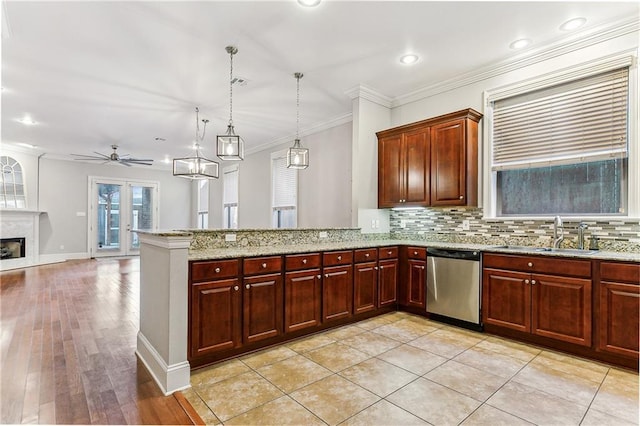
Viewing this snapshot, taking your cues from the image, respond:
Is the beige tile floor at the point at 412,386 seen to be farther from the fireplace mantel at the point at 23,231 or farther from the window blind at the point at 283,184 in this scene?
the fireplace mantel at the point at 23,231

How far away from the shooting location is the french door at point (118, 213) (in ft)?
31.1

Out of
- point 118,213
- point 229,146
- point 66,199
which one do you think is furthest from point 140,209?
point 229,146

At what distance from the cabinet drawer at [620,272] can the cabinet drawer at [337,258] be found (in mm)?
2182

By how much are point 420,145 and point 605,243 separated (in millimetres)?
2115

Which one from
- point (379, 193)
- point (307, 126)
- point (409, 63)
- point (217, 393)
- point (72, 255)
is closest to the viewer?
point (217, 393)

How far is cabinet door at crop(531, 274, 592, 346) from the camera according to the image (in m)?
2.72

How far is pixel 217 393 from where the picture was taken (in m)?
2.24

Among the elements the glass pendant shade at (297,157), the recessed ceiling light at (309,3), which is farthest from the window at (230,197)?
the recessed ceiling light at (309,3)

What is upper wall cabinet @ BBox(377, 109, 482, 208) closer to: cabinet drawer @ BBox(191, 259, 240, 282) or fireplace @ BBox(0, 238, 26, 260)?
cabinet drawer @ BBox(191, 259, 240, 282)

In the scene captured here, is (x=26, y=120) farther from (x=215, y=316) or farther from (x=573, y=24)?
(x=573, y=24)

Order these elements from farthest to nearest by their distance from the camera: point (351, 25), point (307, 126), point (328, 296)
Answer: point (307, 126)
point (328, 296)
point (351, 25)

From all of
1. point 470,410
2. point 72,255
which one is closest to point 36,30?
point 470,410

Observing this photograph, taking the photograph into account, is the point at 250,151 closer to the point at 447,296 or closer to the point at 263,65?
the point at 263,65

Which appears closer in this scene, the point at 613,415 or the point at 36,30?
the point at 613,415
